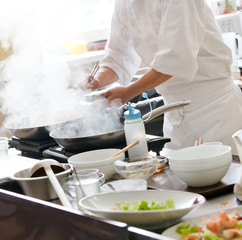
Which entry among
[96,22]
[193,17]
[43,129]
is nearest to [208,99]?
[193,17]

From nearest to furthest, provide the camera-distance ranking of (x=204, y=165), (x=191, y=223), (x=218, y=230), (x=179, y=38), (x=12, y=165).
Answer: (x=218, y=230), (x=191, y=223), (x=204, y=165), (x=12, y=165), (x=179, y=38)

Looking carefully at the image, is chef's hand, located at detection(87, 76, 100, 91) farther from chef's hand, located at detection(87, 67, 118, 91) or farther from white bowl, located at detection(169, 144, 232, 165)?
white bowl, located at detection(169, 144, 232, 165)

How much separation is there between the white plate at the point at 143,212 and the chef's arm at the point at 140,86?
0.95 meters

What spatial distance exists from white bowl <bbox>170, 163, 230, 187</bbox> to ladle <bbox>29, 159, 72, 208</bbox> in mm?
345

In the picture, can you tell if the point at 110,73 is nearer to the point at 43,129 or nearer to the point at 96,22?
the point at 43,129

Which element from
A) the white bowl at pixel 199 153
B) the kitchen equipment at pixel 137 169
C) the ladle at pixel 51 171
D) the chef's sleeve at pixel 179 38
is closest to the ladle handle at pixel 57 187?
the ladle at pixel 51 171

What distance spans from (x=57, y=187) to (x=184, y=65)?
918 mm

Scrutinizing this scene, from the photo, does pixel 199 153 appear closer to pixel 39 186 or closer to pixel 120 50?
pixel 39 186

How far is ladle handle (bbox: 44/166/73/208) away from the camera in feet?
4.99

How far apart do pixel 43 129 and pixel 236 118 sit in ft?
2.95

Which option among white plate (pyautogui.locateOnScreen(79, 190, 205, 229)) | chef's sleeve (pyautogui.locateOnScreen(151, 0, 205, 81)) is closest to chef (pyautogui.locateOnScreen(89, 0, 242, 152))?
chef's sleeve (pyautogui.locateOnScreen(151, 0, 205, 81))

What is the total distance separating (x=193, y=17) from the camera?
7.38ft

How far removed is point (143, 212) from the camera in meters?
1.25

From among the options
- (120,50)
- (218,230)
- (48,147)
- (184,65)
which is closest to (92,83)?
(120,50)
